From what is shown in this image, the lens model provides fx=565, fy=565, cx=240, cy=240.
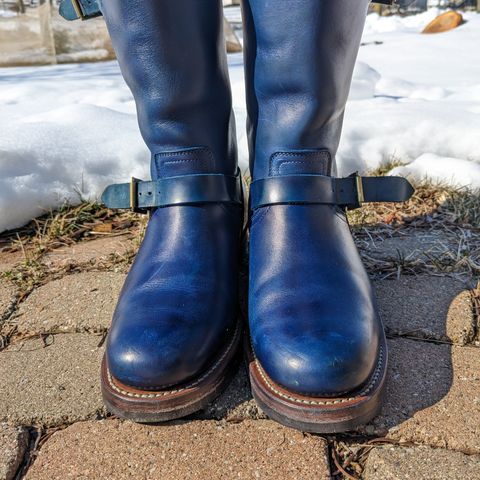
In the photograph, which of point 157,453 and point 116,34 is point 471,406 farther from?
point 116,34

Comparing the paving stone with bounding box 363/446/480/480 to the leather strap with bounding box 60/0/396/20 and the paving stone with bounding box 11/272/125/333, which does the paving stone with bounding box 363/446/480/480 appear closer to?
the paving stone with bounding box 11/272/125/333

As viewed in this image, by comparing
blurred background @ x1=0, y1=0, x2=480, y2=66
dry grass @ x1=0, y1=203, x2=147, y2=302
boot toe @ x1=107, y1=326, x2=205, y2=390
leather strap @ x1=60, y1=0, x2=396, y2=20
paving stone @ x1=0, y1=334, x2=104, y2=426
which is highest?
leather strap @ x1=60, y1=0, x2=396, y2=20

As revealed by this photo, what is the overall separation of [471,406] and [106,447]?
1.65 feet

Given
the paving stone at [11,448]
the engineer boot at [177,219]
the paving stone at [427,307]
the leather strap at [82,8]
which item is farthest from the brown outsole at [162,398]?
the leather strap at [82,8]

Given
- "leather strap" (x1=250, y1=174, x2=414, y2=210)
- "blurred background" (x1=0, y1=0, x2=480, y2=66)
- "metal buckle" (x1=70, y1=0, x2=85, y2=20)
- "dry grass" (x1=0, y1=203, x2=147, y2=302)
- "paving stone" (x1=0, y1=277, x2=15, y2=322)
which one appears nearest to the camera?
"leather strap" (x1=250, y1=174, x2=414, y2=210)

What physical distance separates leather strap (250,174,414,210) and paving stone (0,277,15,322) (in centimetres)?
55

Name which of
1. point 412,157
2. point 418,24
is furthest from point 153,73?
point 418,24


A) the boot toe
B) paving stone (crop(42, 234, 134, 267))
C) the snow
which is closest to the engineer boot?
the boot toe

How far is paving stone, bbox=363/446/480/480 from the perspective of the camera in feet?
2.22

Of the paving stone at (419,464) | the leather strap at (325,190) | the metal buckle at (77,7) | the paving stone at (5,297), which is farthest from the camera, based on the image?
the paving stone at (5,297)

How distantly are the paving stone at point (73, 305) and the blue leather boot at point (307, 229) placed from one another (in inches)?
13.5

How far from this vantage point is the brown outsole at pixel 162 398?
2.48ft

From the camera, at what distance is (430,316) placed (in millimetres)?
1011

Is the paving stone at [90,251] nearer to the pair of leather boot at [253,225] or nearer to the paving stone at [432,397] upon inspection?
the pair of leather boot at [253,225]
